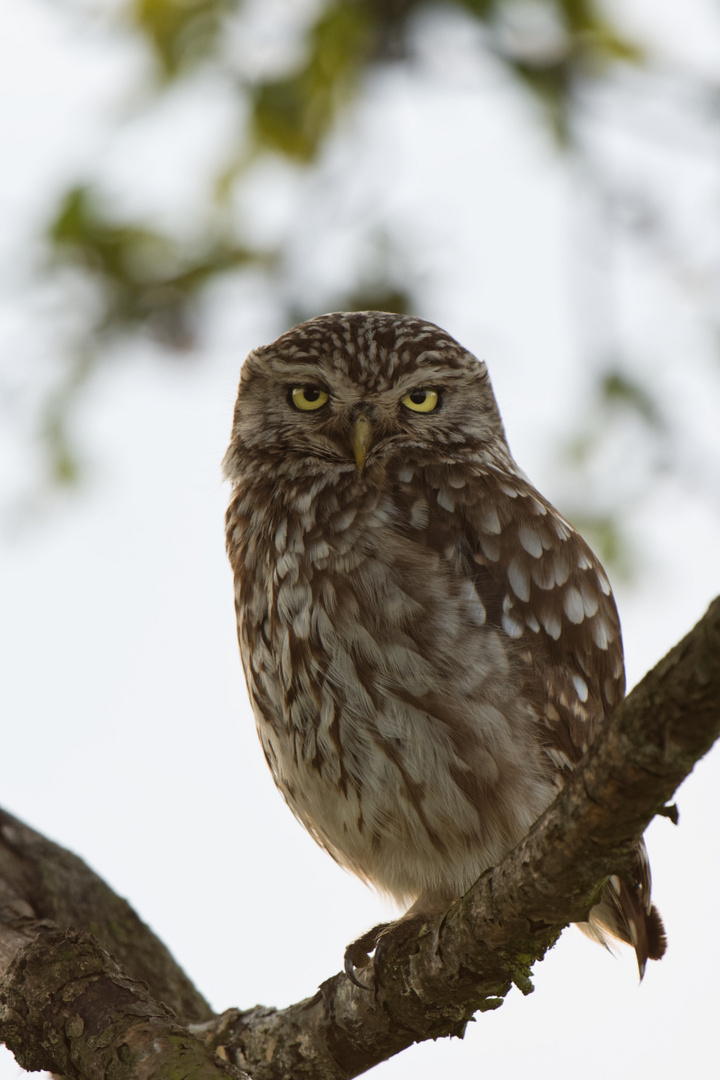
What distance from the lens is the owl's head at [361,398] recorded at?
3340 mm

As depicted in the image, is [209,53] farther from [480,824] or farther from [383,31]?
[480,824]

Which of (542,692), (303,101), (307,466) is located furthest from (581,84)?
(542,692)

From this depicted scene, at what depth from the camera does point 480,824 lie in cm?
281

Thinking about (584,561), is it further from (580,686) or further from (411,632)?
(411,632)

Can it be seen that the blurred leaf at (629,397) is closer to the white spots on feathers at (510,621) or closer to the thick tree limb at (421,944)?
the white spots on feathers at (510,621)

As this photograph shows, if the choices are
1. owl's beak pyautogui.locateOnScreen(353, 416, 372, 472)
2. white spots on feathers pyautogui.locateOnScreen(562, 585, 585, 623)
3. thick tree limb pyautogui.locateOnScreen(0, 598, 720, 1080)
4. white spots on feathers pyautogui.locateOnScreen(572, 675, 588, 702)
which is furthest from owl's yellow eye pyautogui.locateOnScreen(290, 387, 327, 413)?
thick tree limb pyautogui.locateOnScreen(0, 598, 720, 1080)

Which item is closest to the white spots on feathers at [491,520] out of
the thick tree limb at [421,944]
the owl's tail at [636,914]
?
the owl's tail at [636,914]

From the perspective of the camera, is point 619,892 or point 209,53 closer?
point 619,892

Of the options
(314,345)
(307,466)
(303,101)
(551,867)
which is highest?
(303,101)

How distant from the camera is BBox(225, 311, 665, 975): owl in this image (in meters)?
2.79

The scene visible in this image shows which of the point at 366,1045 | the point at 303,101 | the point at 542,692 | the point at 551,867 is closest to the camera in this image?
the point at 551,867

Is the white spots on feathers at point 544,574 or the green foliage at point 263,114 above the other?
the green foliage at point 263,114

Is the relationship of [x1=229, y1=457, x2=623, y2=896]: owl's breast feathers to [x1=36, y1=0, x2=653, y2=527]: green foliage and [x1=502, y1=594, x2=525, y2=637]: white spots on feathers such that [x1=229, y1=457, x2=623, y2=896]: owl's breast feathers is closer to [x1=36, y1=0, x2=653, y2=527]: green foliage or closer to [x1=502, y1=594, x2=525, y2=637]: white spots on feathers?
[x1=502, y1=594, x2=525, y2=637]: white spots on feathers

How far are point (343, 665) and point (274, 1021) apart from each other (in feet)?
3.05
